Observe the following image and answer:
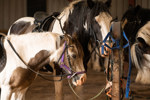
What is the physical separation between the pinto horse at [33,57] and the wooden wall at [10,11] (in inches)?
232

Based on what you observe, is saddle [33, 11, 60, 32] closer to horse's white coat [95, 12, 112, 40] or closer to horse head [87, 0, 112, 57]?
horse head [87, 0, 112, 57]

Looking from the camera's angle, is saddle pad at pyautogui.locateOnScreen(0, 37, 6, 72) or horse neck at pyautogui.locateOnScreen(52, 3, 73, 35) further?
horse neck at pyautogui.locateOnScreen(52, 3, 73, 35)

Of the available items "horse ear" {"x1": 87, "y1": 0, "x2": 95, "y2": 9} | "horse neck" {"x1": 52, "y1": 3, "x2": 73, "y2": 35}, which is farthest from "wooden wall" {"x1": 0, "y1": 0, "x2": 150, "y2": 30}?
"horse ear" {"x1": 87, "y1": 0, "x2": 95, "y2": 9}

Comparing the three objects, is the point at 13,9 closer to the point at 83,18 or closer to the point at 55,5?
the point at 55,5

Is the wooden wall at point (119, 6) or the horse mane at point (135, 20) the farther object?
the wooden wall at point (119, 6)

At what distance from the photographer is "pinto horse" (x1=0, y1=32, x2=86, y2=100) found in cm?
197

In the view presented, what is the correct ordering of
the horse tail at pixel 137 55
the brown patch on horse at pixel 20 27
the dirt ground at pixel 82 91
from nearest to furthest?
the horse tail at pixel 137 55 < the brown patch on horse at pixel 20 27 < the dirt ground at pixel 82 91

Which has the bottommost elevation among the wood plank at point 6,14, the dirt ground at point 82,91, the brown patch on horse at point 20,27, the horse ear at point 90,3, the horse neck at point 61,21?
the dirt ground at point 82,91

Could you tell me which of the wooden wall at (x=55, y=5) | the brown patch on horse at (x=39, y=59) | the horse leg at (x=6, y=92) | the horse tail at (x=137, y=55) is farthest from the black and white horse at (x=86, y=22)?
the wooden wall at (x=55, y=5)

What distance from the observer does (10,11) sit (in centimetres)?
775

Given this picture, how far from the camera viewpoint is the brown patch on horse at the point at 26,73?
1.97 metres

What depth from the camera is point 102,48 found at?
252cm

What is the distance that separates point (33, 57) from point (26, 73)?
165 millimetres

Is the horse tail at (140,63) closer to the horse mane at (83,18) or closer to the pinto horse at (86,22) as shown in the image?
the pinto horse at (86,22)
